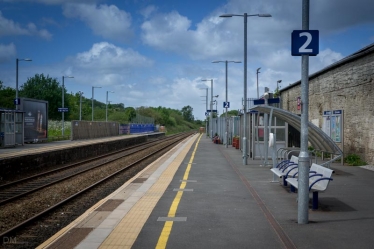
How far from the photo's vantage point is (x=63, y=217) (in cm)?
955

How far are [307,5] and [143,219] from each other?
4.92m

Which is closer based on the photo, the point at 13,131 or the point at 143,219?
the point at 143,219

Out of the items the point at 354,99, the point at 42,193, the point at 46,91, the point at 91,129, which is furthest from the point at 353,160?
the point at 46,91

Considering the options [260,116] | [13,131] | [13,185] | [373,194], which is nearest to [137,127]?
[13,131]

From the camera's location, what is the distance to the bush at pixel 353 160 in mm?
18577

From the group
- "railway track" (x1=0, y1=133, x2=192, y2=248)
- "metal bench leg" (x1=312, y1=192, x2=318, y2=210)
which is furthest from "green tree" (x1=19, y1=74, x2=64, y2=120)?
"metal bench leg" (x1=312, y1=192, x2=318, y2=210)

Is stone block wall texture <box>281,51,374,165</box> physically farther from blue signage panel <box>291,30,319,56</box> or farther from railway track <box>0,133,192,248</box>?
blue signage panel <box>291,30,319,56</box>

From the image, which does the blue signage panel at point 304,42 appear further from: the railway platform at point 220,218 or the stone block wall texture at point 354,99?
the stone block wall texture at point 354,99

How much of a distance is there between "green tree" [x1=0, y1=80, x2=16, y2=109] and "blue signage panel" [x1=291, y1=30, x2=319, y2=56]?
67678 mm

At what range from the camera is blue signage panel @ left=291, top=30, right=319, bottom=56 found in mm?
8039

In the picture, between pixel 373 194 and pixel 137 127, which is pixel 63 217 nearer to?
pixel 373 194

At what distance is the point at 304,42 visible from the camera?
26.4ft

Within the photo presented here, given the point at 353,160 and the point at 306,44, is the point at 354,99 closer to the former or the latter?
the point at 353,160

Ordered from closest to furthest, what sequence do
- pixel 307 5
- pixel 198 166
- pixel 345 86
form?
1. pixel 307 5
2. pixel 198 166
3. pixel 345 86
